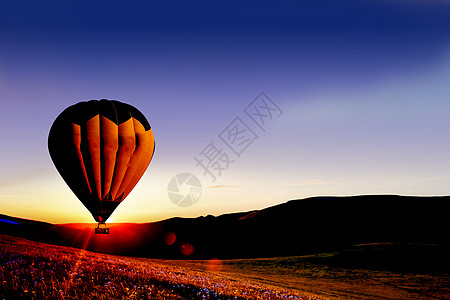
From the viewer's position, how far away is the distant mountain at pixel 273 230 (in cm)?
10081

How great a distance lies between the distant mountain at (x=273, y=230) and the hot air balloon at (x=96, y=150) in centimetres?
7505

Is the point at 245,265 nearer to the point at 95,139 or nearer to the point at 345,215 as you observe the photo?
the point at 95,139

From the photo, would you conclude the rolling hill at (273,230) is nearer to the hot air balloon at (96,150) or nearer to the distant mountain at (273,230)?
the distant mountain at (273,230)

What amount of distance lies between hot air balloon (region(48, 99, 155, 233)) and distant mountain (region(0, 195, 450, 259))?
75050 millimetres

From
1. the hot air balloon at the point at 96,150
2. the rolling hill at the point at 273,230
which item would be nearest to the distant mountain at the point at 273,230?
the rolling hill at the point at 273,230

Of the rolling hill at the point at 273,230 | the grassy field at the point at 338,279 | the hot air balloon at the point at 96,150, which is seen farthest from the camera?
the rolling hill at the point at 273,230

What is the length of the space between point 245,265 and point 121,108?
39.1 metres

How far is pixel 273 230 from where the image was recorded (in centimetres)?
11556

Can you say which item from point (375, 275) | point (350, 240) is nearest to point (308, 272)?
point (375, 275)

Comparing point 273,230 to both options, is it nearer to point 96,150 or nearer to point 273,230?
point 273,230

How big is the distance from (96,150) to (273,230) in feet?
320

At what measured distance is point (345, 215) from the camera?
119000 mm

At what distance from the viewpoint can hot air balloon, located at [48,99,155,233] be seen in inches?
951

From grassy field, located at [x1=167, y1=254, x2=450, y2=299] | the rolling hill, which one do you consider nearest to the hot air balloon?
grassy field, located at [x1=167, y1=254, x2=450, y2=299]
